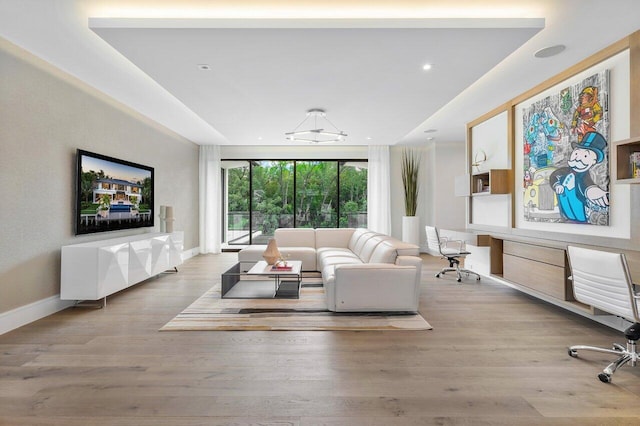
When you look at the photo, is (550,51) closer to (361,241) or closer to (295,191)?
(361,241)

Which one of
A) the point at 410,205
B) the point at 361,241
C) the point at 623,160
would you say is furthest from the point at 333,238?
the point at 623,160

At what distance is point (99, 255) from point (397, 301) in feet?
10.1

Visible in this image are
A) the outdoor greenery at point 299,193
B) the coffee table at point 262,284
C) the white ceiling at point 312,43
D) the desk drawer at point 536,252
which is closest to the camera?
the white ceiling at point 312,43

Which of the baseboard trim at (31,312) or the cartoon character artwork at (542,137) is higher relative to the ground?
the cartoon character artwork at (542,137)

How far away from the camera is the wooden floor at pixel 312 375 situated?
1.85 meters

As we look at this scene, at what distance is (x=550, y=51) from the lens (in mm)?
3172

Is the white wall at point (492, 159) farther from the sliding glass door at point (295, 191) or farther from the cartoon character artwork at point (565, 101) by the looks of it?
the sliding glass door at point (295, 191)

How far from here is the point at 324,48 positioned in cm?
298

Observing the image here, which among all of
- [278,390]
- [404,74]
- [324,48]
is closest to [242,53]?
[324,48]

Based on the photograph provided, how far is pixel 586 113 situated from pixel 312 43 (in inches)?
109

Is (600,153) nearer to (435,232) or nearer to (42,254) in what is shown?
(435,232)

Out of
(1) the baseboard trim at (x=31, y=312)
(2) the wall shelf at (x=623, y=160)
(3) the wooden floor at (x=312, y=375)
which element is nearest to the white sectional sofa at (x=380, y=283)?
(3) the wooden floor at (x=312, y=375)

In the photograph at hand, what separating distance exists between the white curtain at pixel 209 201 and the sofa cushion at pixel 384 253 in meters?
4.76

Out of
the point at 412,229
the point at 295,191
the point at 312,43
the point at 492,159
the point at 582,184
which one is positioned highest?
the point at 312,43
